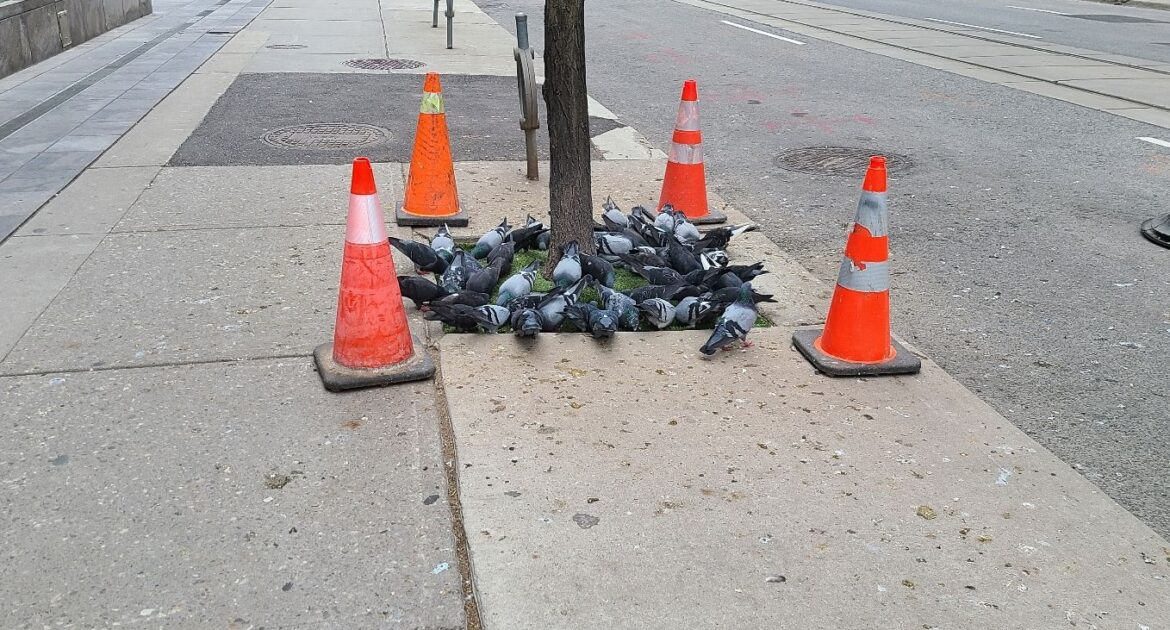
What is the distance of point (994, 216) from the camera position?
625cm

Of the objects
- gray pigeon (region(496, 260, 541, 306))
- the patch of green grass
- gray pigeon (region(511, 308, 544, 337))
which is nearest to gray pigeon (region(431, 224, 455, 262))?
the patch of green grass

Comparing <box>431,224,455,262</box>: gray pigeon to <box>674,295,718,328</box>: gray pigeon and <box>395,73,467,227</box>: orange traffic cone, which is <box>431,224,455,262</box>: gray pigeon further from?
<box>674,295,718,328</box>: gray pigeon

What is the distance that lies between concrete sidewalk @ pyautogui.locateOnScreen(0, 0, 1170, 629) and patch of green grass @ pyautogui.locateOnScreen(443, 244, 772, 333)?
0.13 metres

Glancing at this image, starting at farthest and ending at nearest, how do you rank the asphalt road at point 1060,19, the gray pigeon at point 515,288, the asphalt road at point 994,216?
1. the asphalt road at point 1060,19
2. the gray pigeon at point 515,288
3. the asphalt road at point 994,216

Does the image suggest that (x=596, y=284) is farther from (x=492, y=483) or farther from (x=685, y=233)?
(x=492, y=483)

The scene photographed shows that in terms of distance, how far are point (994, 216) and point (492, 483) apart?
14.9ft

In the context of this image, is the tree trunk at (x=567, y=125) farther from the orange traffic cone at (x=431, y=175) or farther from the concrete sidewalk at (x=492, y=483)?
the orange traffic cone at (x=431, y=175)

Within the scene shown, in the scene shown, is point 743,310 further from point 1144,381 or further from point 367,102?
point 367,102

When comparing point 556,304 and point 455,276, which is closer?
point 556,304

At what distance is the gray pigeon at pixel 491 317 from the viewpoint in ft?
13.6

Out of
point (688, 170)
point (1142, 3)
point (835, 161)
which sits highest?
point (688, 170)

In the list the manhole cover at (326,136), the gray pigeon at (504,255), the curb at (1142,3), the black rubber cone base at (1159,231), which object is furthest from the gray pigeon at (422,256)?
the curb at (1142,3)

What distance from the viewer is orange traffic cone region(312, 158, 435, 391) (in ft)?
12.1

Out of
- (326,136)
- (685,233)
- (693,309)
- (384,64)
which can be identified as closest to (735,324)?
(693,309)
